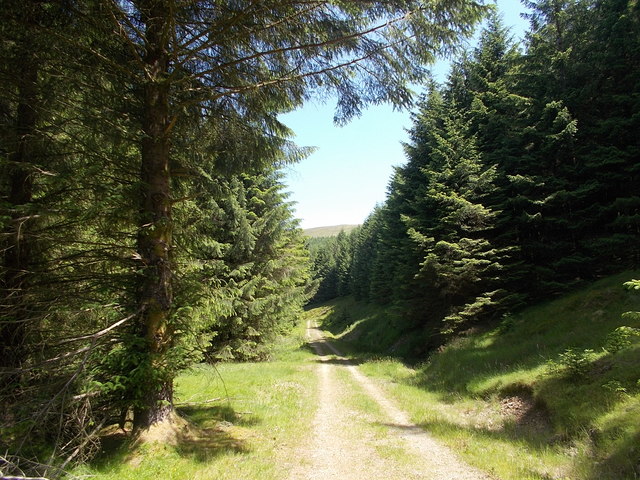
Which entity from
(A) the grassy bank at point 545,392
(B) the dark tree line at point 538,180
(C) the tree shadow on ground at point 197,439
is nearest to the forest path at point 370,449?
(A) the grassy bank at point 545,392

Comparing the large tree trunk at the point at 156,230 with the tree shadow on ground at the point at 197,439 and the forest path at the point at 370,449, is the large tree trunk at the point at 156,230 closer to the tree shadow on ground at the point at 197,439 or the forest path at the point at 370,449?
the tree shadow on ground at the point at 197,439

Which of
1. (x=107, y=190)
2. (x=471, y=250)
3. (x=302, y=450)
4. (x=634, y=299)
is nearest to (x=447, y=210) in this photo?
(x=471, y=250)

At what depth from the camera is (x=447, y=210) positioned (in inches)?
669

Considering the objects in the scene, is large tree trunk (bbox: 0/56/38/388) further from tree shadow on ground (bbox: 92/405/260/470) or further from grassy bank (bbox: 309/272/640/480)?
grassy bank (bbox: 309/272/640/480)

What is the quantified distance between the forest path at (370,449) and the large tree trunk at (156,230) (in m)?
2.69

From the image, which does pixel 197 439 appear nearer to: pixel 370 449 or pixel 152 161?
pixel 370 449

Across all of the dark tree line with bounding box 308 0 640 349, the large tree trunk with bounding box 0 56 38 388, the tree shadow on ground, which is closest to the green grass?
the tree shadow on ground

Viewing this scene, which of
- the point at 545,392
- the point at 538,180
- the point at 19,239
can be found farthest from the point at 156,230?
the point at 538,180

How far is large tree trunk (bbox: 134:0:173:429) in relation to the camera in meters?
5.32

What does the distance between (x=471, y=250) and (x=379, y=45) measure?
1200 cm

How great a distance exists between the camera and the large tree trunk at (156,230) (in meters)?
5.32

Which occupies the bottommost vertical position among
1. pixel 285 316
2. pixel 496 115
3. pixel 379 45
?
pixel 285 316

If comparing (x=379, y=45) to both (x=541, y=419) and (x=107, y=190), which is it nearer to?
(x=107, y=190)

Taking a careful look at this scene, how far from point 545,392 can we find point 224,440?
25.1 ft
